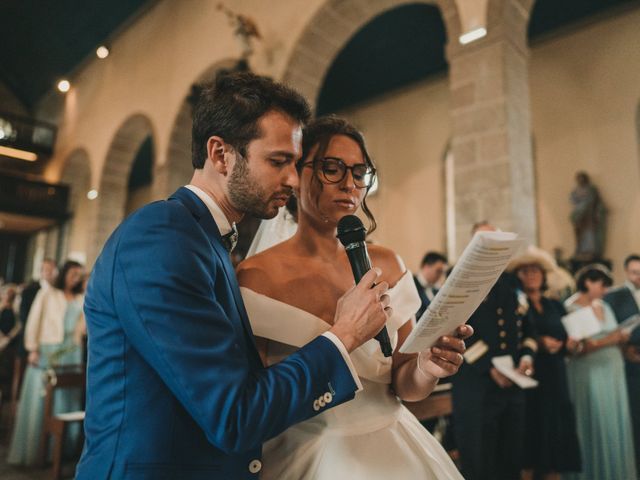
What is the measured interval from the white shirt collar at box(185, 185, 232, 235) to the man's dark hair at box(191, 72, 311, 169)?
111 mm

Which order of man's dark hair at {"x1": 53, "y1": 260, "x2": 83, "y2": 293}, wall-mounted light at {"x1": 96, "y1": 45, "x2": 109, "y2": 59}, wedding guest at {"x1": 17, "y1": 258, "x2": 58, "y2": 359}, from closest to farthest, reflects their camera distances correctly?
1. man's dark hair at {"x1": 53, "y1": 260, "x2": 83, "y2": 293}
2. wedding guest at {"x1": 17, "y1": 258, "x2": 58, "y2": 359}
3. wall-mounted light at {"x1": 96, "y1": 45, "x2": 109, "y2": 59}

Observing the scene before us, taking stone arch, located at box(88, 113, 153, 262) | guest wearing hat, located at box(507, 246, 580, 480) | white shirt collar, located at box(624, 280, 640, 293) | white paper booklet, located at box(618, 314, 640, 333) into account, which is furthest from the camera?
stone arch, located at box(88, 113, 153, 262)

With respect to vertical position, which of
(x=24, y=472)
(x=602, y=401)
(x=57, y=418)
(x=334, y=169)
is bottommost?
(x=24, y=472)

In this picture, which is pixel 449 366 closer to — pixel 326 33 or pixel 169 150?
pixel 326 33

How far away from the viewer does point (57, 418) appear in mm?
4070

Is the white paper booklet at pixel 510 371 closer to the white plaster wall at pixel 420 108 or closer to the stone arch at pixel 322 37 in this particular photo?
the stone arch at pixel 322 37

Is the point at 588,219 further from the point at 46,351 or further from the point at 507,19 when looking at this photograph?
the point at 46,351

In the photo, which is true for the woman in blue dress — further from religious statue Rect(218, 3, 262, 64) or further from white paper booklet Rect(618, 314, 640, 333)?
white paper booklet Rect(618, 314, 640, 333)

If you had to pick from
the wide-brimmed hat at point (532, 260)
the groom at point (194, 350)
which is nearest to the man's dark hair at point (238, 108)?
the groom at point (194, 350)

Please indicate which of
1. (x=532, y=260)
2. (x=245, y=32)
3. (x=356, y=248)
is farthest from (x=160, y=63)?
(x=356, y=248)

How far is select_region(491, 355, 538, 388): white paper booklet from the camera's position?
3.17 metres

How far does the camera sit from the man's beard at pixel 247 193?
3.85 ft

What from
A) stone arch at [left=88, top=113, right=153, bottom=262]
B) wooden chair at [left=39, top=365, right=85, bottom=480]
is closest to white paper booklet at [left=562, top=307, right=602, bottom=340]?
wooden chair at [left=39, top=365, right=85, bottom=480]

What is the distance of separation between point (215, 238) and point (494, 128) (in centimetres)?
389
